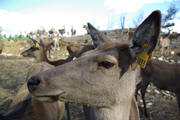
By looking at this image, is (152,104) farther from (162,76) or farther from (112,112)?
(112,112)

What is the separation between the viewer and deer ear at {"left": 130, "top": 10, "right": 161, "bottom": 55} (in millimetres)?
1638

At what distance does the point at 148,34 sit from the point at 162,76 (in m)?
4.89

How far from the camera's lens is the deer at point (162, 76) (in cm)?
555

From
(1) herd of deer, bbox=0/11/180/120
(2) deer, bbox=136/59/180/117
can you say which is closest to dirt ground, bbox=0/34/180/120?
(2) deer, bbox=136/59/180/117

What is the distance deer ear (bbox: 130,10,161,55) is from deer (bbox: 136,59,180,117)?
451cm

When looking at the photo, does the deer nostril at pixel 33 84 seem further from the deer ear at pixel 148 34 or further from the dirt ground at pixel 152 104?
the dirt ground at pixel 152 104

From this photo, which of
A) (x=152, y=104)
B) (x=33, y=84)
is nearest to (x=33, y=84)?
(x=33, y=84)

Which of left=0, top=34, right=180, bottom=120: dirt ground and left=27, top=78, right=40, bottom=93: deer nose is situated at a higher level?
left=27, top=78, right=40, bottom=93: deer nose

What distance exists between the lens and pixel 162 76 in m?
5.91

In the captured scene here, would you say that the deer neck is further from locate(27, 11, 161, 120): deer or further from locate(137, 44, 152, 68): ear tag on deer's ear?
locate(137, 44, 152, 68): ear tag on deer's ear

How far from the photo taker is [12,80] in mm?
8781

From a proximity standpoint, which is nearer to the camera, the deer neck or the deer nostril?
the deer nostril

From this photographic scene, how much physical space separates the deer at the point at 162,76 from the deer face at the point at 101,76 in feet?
14.2

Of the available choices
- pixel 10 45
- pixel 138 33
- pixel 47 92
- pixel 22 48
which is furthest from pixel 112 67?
pixel 10 45
